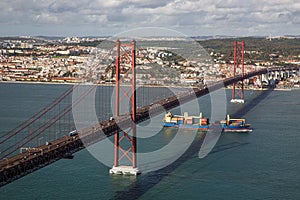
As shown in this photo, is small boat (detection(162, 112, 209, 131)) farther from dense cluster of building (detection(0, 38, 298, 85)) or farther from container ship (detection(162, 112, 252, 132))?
dense cluster of building (detection(0, 38, 298, 85))

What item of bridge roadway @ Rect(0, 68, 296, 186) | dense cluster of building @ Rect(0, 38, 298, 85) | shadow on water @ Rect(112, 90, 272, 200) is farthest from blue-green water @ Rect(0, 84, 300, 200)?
dense cluster of building @ Rect(0, 38, 298, 85)

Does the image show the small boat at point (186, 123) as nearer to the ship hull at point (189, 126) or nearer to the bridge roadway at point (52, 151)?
the ship hull at point (189, 126)

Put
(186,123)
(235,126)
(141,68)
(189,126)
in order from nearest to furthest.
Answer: (235,126) < (189,126) < (186,123) < (141,68)

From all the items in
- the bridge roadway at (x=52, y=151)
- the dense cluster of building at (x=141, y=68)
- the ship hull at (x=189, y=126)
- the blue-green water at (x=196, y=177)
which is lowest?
the blue-green water at (x=196, y=177)

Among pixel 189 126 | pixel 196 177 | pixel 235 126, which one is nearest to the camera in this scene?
pixel 196 177

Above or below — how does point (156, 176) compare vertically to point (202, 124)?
below

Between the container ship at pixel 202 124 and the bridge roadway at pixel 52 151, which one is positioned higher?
the bridge roadway at pixel 52 151

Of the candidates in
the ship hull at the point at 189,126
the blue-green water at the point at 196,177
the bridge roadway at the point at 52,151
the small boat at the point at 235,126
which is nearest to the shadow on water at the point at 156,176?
the blue-green water at the point at 196,177

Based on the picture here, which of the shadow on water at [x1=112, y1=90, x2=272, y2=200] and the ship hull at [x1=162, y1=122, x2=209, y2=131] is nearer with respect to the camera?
the shadow on water at [x1=112, y1=90, x2=272, y2=200]

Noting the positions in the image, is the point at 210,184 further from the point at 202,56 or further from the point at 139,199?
the point at 202,56

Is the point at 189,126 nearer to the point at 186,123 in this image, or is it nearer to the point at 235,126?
the point at 186,123

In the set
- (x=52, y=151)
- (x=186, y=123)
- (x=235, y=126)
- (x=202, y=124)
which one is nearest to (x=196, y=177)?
(x=52, y=151)
